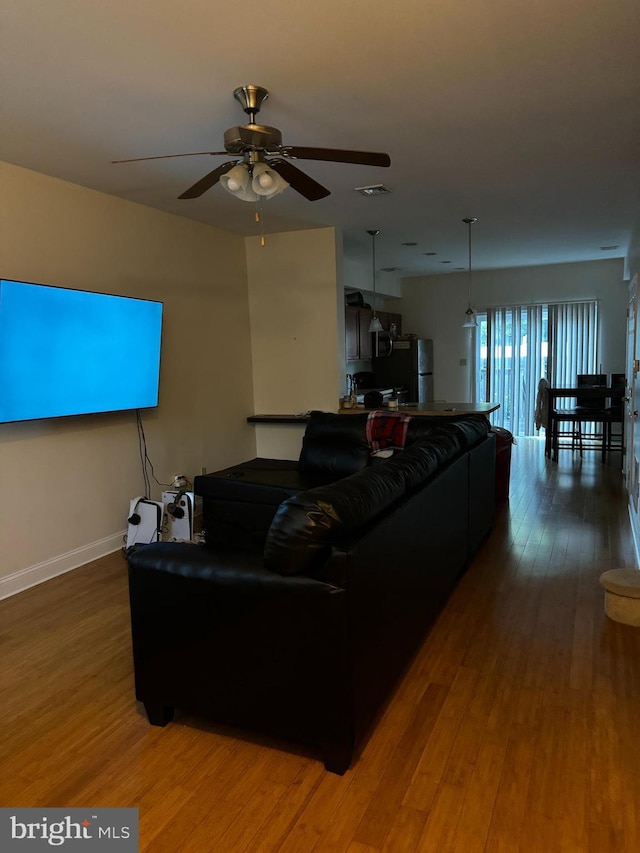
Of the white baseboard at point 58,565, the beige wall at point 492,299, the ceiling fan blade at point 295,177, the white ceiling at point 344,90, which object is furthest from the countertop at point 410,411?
the beige wall at point 492,299

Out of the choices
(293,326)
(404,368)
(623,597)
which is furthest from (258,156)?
(404,368)

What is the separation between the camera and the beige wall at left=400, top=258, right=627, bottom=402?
8.19 meters

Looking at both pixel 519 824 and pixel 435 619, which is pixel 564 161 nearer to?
pixel 435 619

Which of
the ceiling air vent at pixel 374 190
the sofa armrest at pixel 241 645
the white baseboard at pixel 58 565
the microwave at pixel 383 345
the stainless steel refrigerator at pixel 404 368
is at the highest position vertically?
the ceiling air vent at pixel 374 190

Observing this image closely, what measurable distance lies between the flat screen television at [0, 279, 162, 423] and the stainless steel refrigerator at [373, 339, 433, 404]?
4.80 meters

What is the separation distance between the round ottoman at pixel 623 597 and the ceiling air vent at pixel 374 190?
2956mm

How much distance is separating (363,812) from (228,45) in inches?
109

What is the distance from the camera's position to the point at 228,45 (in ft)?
7.38

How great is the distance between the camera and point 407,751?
2.01 meters

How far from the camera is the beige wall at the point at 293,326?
5.55m

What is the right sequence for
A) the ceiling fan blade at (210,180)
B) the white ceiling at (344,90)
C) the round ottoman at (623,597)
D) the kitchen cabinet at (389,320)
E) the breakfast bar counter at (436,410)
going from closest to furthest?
the white ceiling at (344,90)
the ceiling fan blade at (210,180)
the round ottoman at (623,597)
the breakfast bar counter at (436,410)
the kitchen cabinet at (389,320)

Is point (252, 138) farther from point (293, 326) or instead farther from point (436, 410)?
point (436, 410)

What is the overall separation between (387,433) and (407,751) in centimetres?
269

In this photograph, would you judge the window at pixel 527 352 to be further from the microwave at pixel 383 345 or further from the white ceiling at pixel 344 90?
the white ceiling at pixel 344 90
